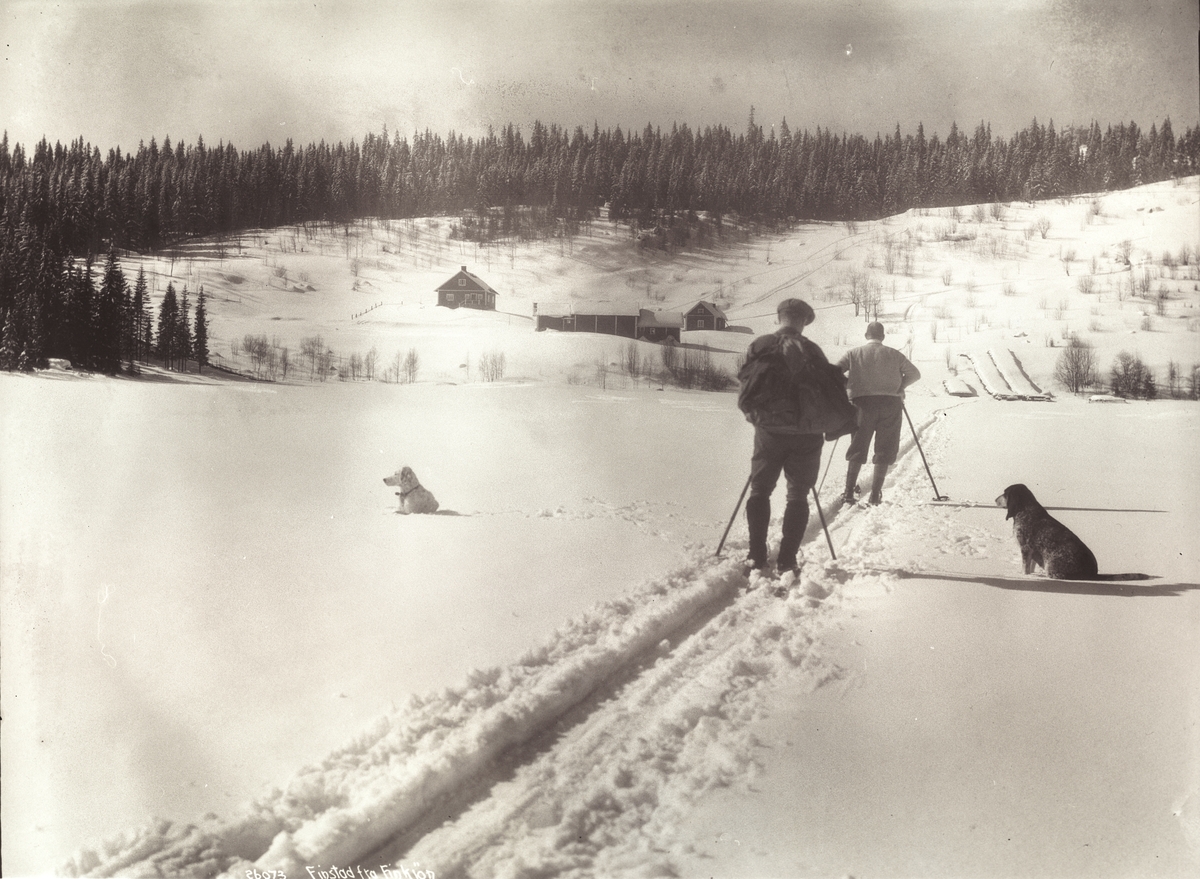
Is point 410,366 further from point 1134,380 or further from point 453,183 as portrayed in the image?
point 1134,380

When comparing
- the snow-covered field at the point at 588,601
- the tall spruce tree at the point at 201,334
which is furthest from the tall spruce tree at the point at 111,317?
the tall spruce tree at the point at 201,334

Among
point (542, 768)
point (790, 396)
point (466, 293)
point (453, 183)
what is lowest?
point (542, 768)

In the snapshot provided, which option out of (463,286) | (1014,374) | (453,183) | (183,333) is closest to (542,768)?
(463,286)

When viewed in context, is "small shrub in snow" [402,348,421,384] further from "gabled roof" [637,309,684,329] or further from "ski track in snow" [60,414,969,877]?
"ski track in snow" [60,414,969,877]

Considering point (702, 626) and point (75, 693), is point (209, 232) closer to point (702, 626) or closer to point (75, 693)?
point (75, 693)

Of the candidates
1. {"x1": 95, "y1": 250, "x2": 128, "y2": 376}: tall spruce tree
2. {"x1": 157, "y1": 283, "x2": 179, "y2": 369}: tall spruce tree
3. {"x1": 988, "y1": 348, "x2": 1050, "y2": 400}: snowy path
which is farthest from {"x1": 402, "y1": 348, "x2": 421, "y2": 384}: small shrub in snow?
{"x1": 988, "y1": 348, "x2": 1050, "y2": 400}: snowy path

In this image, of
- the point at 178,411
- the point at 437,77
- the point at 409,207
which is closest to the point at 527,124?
the point at 437,77
